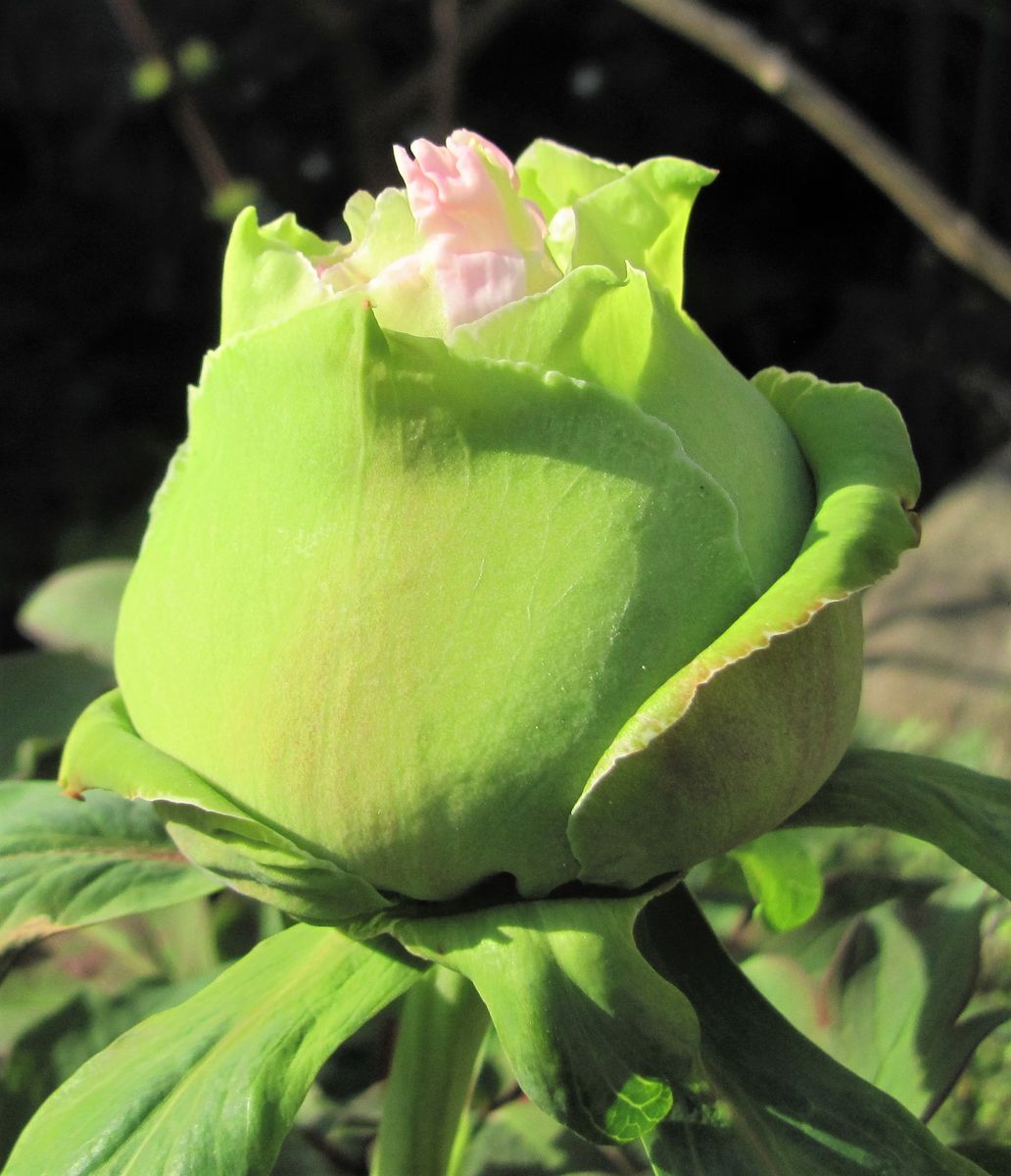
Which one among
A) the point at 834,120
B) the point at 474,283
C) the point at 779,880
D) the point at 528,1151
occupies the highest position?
the point at 834,120

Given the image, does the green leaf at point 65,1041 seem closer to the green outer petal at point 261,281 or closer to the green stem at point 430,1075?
the green stem at point 430,1075

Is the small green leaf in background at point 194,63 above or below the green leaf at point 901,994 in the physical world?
above

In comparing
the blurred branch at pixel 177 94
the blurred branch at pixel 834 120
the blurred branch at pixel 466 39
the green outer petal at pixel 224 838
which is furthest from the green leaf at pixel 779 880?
the blurred branch at pixel 466 39

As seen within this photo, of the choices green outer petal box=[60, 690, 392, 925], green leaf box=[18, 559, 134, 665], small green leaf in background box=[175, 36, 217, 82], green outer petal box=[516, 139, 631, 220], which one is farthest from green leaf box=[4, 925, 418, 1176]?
small green leaf in background box=[175, 36, 217, 82]

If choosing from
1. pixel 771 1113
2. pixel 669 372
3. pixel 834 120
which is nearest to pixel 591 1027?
pixel 771 1113

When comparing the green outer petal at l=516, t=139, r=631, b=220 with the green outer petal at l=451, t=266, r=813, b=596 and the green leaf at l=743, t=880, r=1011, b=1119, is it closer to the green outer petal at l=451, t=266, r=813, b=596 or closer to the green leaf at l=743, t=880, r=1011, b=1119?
the green outer petal at l=451, t=266, r=813, b=596

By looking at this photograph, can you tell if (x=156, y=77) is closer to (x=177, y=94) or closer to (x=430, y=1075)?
(x=177, y=94)
